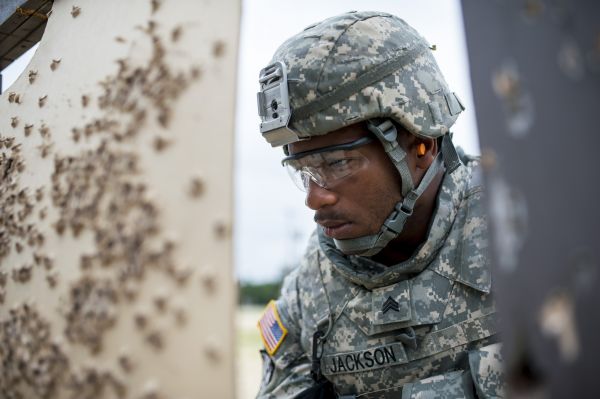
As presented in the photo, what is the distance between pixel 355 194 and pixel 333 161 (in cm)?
15

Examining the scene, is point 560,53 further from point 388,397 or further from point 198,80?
point 388,397

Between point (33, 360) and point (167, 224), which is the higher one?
point (167, 224)

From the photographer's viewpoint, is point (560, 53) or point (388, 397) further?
point (388, 397)

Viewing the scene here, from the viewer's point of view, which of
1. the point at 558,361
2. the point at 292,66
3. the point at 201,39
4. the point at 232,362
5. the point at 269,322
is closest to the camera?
the point at 558,361

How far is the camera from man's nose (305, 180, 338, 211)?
2.06 meters

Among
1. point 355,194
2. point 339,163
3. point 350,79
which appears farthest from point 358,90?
point 355,194

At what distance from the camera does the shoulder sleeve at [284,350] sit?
238cm

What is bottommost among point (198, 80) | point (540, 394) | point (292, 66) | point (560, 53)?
point (540, 394)

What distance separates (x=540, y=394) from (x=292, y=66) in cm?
166

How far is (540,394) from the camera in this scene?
0.64m

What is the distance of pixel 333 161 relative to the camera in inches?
81.0

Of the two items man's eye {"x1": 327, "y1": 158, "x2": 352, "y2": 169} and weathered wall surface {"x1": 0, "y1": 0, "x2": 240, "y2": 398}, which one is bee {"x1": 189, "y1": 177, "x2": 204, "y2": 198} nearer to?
weathered wall surface {"x1": 0, "y1": 0, "x2": 240, "y2": 398}

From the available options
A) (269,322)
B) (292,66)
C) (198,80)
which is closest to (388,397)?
(269,322)

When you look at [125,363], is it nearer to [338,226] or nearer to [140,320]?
[140,320]
